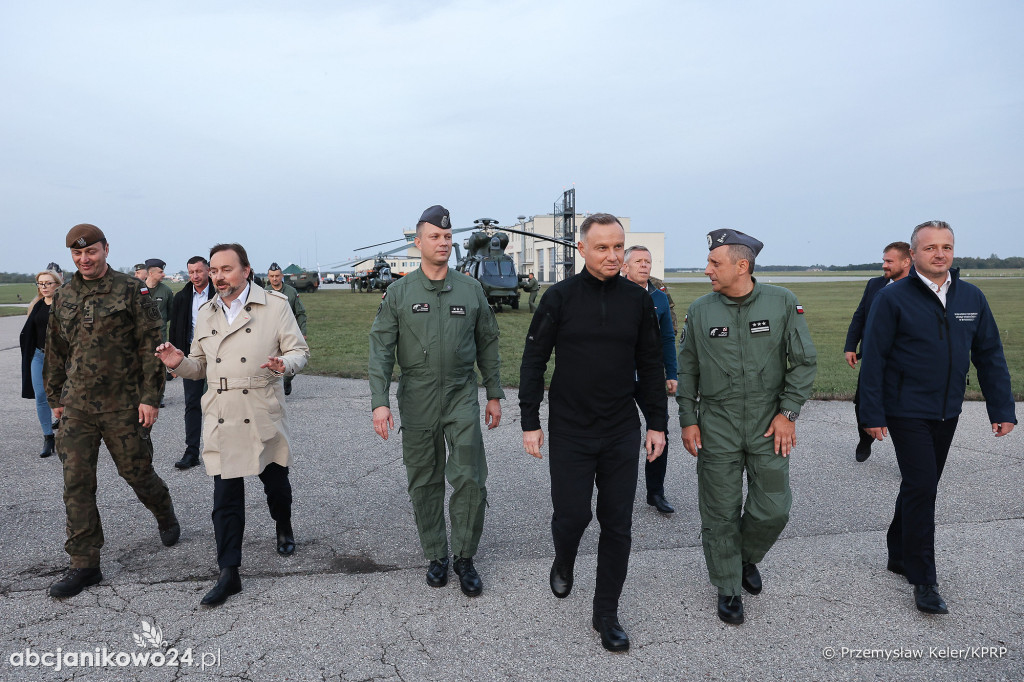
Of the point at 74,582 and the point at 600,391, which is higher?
the point at 600,391

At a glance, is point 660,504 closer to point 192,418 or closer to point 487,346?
point 487,346

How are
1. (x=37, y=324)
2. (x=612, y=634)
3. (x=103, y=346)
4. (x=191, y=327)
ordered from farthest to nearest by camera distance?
(x=191, y=327) → (x=37, y=324) → (x=103, y=346) → (x=612, y=634)

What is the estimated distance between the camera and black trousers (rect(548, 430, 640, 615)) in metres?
3.40

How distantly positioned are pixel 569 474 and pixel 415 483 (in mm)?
1097

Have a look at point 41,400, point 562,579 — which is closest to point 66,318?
point 562,579

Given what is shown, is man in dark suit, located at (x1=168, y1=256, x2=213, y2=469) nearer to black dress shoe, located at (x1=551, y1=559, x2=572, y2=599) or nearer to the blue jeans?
the blue jeans

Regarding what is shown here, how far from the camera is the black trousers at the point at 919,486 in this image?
369 centimetres

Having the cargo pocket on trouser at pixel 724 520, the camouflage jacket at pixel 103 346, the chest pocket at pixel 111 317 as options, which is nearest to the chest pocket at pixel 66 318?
the camouflage jacket at pixel 103 346

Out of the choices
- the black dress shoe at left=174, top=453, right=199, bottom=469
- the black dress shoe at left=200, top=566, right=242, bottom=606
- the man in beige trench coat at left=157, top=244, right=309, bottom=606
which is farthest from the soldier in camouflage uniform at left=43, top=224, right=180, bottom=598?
the black dress shoe at left=174, top=453, right=199, bottom=469

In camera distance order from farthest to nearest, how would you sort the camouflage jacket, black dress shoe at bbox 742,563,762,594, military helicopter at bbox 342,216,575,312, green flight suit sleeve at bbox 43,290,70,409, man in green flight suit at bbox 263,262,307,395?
1. military helicopter at bbox 342,216,575,312
2. man in green flight suit at bbox 263,262,307,395
3. green flight suit sleeve at bbox 43,290,70,409
4. the camouflage jacket
5. black dress shoe at bbox 742,563,762,594

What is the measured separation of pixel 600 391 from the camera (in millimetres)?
3400

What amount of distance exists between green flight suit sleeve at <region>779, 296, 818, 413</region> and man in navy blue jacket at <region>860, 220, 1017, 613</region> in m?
0.59

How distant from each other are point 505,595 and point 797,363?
2.09m

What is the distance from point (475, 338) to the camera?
14.3 feet
